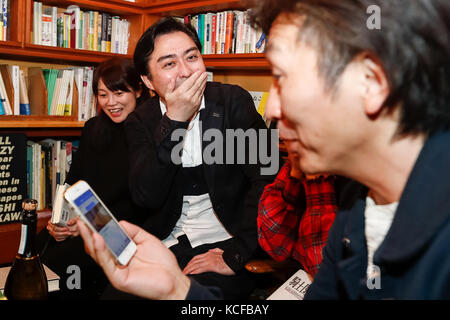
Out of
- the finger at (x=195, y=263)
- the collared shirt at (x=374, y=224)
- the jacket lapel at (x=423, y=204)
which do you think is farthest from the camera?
the finger at (x=195, y=263)

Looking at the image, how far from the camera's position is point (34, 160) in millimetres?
2535

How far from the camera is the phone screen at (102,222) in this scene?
0.86m

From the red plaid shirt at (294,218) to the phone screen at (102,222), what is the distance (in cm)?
59

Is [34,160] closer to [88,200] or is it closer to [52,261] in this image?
[52,261]

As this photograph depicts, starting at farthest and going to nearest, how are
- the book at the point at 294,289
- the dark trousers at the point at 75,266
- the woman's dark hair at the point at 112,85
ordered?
the woman's dark hair at the point at 112,85 < the dark trousers at the point at 75,266 < the book at the point at 294,289

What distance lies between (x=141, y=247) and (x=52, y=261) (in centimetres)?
120

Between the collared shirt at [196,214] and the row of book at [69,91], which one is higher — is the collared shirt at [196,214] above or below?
below

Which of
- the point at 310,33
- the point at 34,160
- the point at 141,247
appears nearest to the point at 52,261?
the point at 34,160

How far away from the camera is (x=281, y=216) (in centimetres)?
138

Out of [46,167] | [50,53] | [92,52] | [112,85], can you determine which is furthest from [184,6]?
[46,167]

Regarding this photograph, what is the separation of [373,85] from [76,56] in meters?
2.30

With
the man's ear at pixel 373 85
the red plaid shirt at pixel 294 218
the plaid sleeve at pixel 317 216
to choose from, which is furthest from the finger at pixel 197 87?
the man's ear at pixel 373 85

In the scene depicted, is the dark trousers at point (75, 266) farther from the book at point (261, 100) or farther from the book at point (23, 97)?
the book at point (261, 100)

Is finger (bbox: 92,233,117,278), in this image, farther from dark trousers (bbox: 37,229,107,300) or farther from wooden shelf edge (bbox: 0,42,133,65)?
wooden shelf edge (bbox: 0,42,133,65)
